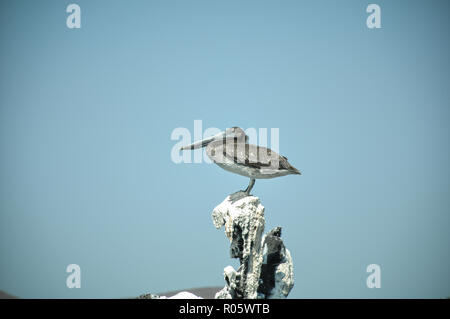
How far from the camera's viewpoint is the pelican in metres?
6.59

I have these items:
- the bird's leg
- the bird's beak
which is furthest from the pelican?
the bird's beak

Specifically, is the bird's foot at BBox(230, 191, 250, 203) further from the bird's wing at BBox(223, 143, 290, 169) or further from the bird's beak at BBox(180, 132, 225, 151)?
the bird's beak at BBox(180, 132, 225, 151)

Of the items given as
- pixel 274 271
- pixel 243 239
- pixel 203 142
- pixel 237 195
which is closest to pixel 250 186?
pixel 237 195

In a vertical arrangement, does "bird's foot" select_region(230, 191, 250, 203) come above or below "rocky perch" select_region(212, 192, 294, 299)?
above

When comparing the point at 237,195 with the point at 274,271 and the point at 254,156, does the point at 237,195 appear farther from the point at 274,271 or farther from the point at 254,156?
the point at 274,271
